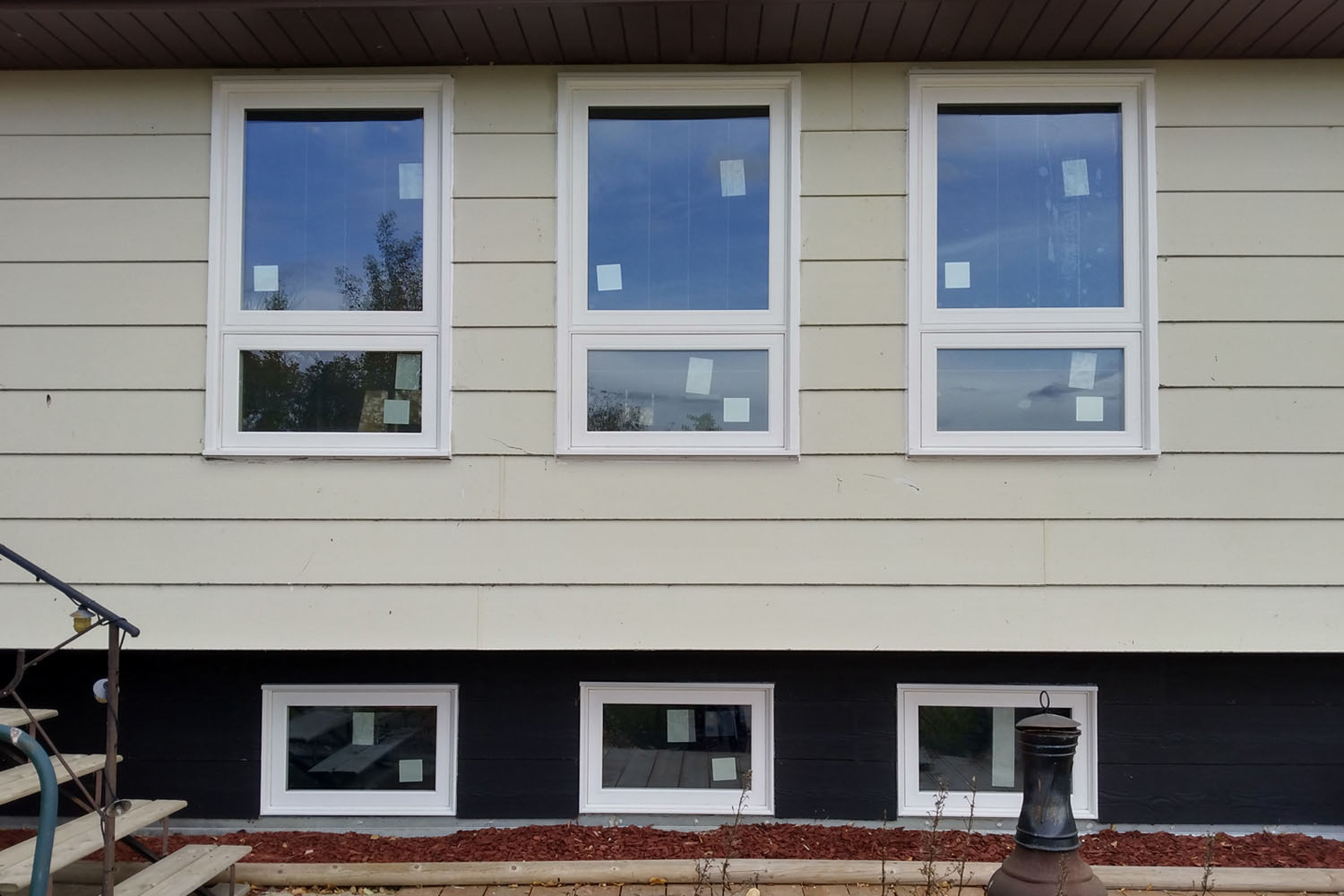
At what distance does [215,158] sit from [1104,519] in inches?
141

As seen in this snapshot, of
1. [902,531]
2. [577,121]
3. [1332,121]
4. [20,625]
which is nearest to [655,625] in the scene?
[902,531]

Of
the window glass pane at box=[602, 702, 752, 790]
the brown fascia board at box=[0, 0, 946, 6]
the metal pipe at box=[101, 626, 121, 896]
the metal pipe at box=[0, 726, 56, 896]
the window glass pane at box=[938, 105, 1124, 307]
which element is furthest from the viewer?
the window glass pane at box=[602, 702, 752, 790]

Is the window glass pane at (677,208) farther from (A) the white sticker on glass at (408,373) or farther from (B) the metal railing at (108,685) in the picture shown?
(B) the metal railing at (108,685)

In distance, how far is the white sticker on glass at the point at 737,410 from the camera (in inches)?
155

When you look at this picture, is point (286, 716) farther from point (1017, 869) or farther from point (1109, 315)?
point (1109, 315)

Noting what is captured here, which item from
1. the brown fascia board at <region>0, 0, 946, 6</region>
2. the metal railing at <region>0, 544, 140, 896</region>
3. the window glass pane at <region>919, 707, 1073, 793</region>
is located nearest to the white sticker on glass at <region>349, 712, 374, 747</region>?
the metal railing at <region>0, 544, 140, 896</region>

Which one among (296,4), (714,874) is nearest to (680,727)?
(714,874)

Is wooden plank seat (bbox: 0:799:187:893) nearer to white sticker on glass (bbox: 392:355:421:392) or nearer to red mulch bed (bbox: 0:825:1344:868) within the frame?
red mulch bed (bbox: 0:825:1344:868)

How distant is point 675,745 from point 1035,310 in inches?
87.1

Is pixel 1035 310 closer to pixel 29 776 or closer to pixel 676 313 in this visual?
pixel 676 313

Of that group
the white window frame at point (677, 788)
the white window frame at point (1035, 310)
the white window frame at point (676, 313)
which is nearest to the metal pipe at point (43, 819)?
the white window frame at point (676, 313)

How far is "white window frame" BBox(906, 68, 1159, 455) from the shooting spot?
387 centimetres

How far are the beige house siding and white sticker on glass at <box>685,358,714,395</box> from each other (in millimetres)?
278

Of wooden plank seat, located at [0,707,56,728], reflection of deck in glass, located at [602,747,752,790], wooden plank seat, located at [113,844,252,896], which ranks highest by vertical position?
wooden plank seat, located at [0,707,56,728]
